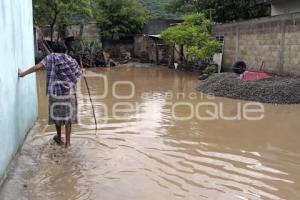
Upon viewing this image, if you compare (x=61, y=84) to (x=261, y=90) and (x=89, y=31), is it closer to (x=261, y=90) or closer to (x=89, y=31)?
(x=261, y=90)

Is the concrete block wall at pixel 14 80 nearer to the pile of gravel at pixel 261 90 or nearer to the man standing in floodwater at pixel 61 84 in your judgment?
the man standing in floodwater at pixel 61 84

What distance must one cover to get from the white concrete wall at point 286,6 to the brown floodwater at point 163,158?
877cm

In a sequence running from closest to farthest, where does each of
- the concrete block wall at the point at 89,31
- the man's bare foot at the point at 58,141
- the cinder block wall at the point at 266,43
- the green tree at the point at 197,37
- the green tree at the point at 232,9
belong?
1. the man's bare foot at the point at 58,141
2. the cinder block wall at the point at 266,43
3. the green tree at the point at 197,37
4. the green tree at the point at 232,9
5. the concrete block wall at the point at 89,31

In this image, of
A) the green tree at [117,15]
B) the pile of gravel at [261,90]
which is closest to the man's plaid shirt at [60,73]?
the pile of gravel at [261,90]

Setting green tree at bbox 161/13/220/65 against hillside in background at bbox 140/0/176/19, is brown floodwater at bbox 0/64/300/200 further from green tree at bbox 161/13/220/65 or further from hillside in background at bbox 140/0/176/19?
hillside in background at bbox 140/0/176/19

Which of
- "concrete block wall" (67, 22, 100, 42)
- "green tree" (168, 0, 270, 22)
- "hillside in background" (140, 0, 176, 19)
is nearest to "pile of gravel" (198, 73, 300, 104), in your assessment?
"green tree" (168, 0, 270, 22)

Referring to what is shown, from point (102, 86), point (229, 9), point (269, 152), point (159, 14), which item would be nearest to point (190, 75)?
point (102, 86)

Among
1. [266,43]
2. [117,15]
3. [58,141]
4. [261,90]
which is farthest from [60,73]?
[117,15]

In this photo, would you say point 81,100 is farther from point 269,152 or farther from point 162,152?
point 269,152

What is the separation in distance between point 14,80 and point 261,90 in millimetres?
7032

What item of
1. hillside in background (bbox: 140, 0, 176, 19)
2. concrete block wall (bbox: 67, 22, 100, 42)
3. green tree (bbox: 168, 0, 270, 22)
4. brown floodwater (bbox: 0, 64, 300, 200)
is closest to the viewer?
brown floodwater (bbox: 0, 64, 300, 200)

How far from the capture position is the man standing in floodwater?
5988 mm

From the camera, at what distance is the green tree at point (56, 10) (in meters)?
23.5

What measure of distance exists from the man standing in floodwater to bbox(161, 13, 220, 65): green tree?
1133 centimetres
